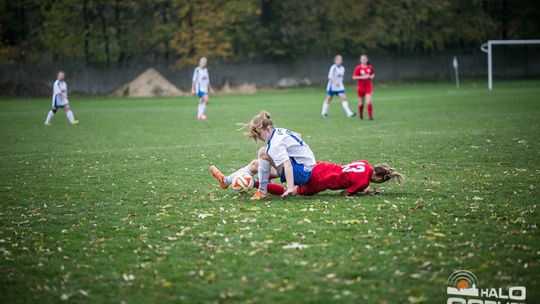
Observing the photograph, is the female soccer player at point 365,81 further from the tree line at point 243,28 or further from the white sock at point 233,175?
the tree line at point 243,28

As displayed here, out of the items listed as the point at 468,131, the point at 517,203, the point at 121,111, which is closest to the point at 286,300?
the point at 517,203

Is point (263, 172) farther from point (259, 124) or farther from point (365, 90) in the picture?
point (365, 90)

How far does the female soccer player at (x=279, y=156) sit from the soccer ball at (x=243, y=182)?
216mm

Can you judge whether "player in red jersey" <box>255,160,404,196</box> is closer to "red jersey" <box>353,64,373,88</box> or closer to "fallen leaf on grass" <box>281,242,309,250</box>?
"fallen leaf on grass" <box>281,242,309,250</box>

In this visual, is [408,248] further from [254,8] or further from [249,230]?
[254,8]

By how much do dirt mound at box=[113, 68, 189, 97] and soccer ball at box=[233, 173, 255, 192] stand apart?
137 feet

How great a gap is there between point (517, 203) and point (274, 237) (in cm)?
383

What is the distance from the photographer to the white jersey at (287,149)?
9.64 metres

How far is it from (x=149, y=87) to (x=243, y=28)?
12117mm

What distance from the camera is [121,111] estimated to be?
34.1 meters

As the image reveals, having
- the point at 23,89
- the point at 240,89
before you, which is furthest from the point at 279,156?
the point at 23,89

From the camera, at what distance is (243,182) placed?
33.6ft

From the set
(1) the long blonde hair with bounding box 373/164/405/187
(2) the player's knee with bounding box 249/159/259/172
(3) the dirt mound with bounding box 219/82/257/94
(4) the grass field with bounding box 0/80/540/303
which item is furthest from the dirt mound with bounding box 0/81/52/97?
(1) the long blonde hair with bounding box 373/164/405/187

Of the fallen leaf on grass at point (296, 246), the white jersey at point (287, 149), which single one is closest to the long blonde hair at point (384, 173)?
the white jersey at point (287, 149)
